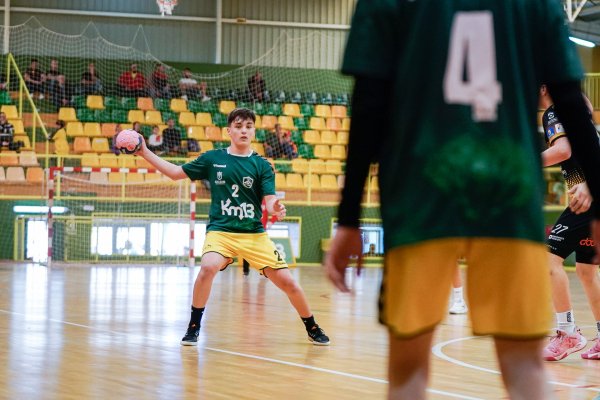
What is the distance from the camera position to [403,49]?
268cm

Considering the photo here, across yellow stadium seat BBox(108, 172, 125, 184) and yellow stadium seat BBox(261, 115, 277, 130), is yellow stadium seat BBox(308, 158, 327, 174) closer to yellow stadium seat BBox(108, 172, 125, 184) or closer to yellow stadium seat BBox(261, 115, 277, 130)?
yellow stadium seat BBox(261, 115, 277, 130)

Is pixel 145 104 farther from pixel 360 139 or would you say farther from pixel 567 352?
pixel 360 139

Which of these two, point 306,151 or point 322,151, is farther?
point 322,151

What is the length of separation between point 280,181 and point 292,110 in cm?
430

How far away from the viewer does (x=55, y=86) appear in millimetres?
25266

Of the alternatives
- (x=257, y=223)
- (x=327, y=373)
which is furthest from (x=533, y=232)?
(x=257, y=223)

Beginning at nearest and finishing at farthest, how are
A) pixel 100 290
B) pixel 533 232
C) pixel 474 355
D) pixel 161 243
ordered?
1. pixel 533 232
2. pixel 474 355
3. pixel 100 290
4. pixel 161 243

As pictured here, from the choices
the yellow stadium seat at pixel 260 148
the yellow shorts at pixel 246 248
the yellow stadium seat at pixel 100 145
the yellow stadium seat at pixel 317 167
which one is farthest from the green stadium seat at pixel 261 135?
the yellow shorts at pixel 246 248

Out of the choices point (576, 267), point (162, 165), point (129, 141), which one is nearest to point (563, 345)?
point (576, 267)

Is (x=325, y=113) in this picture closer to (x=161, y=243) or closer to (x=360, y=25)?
(x=161, y=243)

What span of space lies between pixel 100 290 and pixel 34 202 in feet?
29.1

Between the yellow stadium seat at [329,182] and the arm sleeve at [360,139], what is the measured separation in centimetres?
2090

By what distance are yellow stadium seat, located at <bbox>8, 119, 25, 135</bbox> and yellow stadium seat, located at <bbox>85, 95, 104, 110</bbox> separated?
217 cm

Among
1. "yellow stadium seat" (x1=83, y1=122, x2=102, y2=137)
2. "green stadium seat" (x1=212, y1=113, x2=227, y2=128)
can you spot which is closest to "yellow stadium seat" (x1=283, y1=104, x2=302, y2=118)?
"green stadium seat" (x1=212, y1=113, x2=227, y2=128)
